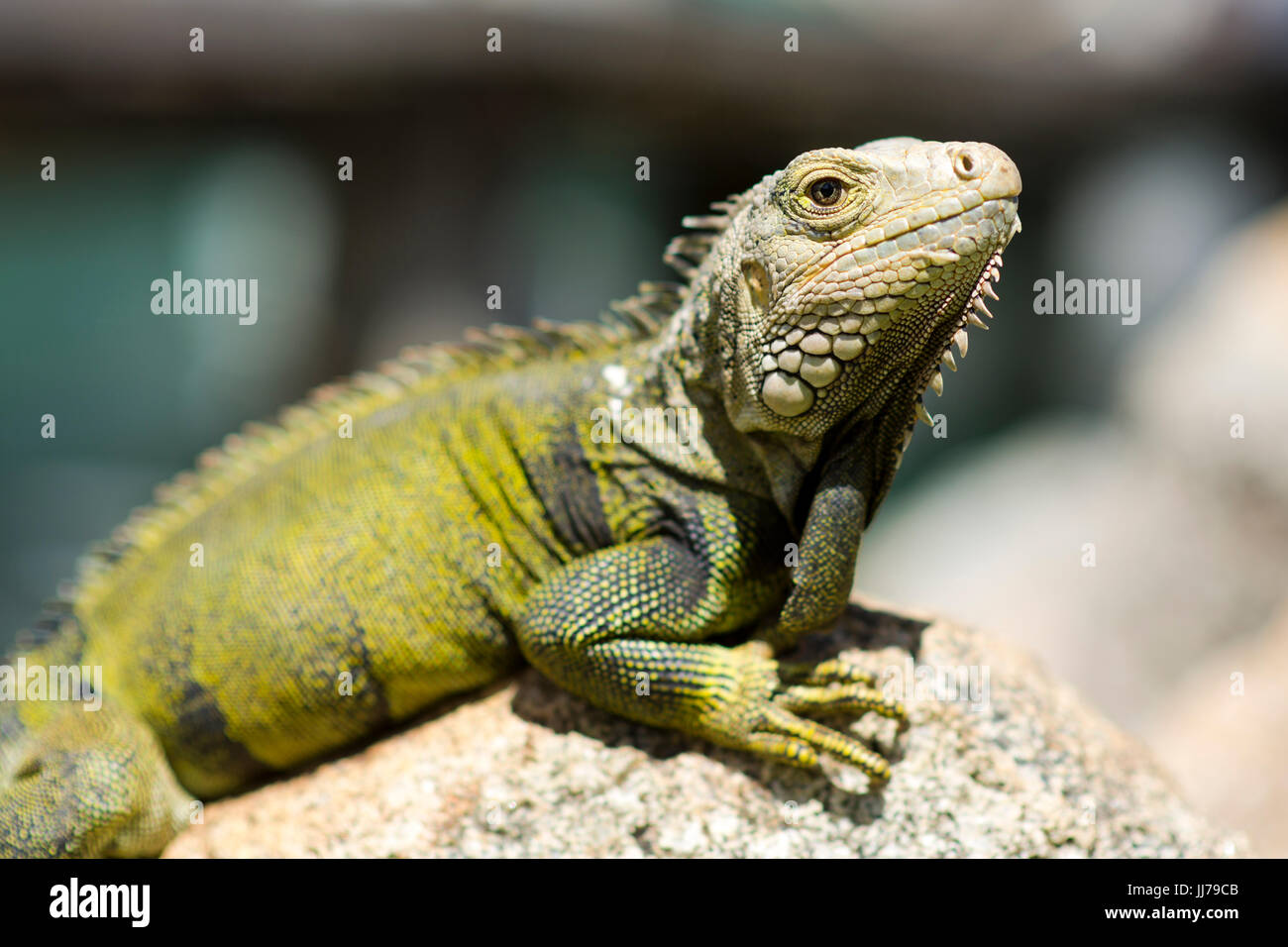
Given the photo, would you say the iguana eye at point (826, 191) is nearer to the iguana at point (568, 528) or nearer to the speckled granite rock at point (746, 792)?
the iguana at point (568, 528)

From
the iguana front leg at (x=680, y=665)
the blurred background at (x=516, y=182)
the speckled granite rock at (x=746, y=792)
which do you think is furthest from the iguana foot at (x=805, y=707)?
the blurred background at (x=516, y=182)

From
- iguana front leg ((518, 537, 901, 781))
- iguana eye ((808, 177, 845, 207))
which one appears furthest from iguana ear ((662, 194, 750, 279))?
iguana front leg ((518, 537, 901, 781))

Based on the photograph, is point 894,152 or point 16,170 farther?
point 16,170

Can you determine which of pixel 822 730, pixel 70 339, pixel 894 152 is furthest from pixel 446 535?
pixel 70 339

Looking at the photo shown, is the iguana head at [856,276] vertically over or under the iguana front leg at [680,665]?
over

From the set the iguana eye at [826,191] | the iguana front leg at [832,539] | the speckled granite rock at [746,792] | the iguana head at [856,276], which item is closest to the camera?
the iguana head at [856,276]
